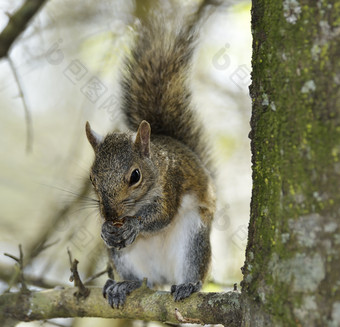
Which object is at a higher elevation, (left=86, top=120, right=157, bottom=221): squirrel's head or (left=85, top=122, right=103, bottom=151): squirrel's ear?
(left=85, top=122, right=103, bottom=151): squirrel's ear

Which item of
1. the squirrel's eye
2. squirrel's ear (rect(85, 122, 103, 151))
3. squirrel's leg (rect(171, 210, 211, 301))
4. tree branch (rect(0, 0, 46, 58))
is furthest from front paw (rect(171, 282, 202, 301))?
tree branch (rect(0, 0, 46, 58))

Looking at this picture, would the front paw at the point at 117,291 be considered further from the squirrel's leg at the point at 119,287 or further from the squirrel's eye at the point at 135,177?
the squirrel's eye at the point at 135,177

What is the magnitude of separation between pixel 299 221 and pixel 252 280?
10.0 inches

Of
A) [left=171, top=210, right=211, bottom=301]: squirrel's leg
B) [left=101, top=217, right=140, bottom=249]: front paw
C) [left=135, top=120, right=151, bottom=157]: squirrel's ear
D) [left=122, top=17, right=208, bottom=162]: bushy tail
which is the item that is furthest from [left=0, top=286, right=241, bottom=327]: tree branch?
[left=122, top=17, right=208, bottom=162]: bushy tail

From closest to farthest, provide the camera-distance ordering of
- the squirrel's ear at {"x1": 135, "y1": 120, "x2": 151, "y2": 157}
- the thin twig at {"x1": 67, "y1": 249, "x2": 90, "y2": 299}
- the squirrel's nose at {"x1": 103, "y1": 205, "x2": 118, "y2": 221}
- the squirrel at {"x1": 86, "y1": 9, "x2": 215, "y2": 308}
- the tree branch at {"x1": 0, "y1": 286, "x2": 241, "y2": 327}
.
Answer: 1. the tree branch at {"x1": 0, "y1": 286, "x2": 241, "y2": 327}
2. the thin twig at {"x1": 67, "y1": 249, "x2": 90, "y2": 299}
3. the squirrel's nose at {"x1": 103, "y1": 205, "x2": 118, "y2": 221}
4. the squirrel at {"x1": 86, "y1": 9, "x2": 215, "y2": 308}
5. the squirrel's ear at {"x1": 135, "y1": 120, "x2": 151, "y2": 157}

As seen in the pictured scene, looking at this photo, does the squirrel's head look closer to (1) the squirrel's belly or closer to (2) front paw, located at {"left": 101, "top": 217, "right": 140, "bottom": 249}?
(2) front paw, located at {"left": 101, "top": 217, "right": 140, "bottom": 249}

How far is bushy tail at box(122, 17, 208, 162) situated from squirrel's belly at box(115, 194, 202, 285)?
0.60m

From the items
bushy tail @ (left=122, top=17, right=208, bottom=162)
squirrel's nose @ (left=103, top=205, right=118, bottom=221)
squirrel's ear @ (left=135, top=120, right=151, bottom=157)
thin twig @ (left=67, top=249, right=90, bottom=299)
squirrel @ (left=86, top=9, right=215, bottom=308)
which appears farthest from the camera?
bushy tail @ (left=122, top=17, right=208, bottom=162)

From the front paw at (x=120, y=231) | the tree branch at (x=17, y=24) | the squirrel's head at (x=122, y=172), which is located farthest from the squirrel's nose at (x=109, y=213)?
the tree branch at (x=17, y=24)

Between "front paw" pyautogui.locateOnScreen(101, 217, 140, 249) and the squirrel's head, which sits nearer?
the squirrel's head

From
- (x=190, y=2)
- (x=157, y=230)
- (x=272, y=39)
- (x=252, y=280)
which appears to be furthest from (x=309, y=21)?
(x=190, y=2)

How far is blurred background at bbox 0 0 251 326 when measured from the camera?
2.88m

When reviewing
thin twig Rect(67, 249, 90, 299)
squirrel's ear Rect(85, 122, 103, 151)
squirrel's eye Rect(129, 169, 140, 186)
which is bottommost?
thin twig Rect(67, 249, 90, 299)

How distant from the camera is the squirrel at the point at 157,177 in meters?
2.25
